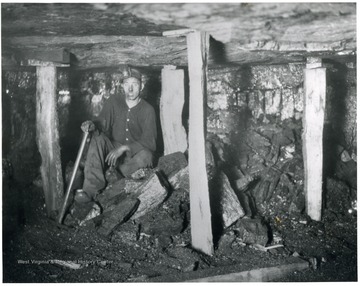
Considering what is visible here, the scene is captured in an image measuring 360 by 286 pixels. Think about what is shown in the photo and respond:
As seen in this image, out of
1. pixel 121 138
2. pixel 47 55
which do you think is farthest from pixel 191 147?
pixel 47 55

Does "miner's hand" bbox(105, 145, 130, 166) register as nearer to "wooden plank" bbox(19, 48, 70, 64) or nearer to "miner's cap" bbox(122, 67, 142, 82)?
"miner's cap" bbox(122, 67, 142, 82)

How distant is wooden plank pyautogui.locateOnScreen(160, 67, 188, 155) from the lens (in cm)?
534

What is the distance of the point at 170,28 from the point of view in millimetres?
3557

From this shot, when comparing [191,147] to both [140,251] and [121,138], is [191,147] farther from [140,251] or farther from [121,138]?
[121,138]

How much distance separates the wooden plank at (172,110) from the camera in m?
5.34

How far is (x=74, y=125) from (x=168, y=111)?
1722 millimetres

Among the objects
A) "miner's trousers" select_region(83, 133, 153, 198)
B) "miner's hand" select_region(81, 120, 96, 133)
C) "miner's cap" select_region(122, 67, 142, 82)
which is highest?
"miner's cap" select_region(122, 67, 142, 82)

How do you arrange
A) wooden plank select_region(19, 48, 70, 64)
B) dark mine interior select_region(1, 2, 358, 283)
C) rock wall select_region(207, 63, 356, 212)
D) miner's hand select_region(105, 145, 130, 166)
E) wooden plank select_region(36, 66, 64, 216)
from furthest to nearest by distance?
rock wall select_region(207, 63, 356, 212) < miner's hand select_region(105, 145, 130, 166) < wooden plank select_region(36, 66, 64, 216) < wooden plank select_region(19, 48, 70, 64) < dark mine interior select_region(1, 2, 358, 283)

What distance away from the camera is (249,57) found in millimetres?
4871

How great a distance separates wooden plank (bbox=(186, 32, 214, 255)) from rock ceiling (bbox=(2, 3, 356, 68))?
0.23 m

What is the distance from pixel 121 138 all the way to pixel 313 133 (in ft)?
9.08

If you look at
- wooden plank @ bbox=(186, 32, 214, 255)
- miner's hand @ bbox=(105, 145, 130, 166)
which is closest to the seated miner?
miner's hand @ bbox=(105, 145, 130, 166)

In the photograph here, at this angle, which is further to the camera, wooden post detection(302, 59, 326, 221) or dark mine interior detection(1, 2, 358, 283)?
wooden post detection(302, 59, 326, 221)

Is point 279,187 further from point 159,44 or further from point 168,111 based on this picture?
point 159,44
